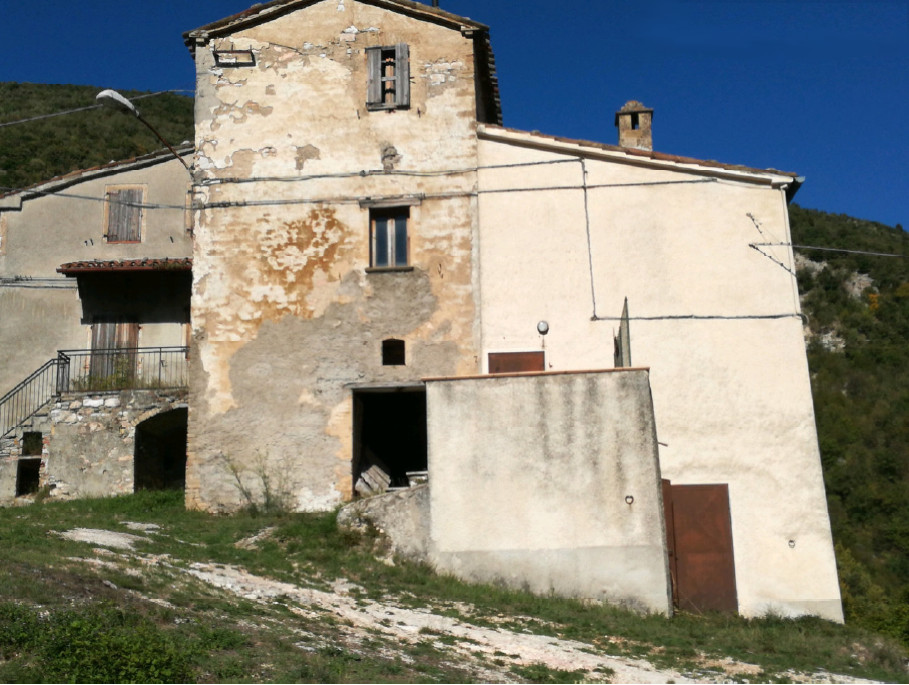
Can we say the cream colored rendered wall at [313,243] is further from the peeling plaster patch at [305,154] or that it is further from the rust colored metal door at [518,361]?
the rust colored metal door at [518,361]

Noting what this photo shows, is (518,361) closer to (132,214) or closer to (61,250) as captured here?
(132,214)

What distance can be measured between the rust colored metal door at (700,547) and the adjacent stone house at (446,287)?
0.12 feet

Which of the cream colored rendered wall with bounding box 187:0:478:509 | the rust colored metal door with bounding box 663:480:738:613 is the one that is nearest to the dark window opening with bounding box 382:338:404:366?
the cream colored rendered wall with bounding box 187:0:478:509

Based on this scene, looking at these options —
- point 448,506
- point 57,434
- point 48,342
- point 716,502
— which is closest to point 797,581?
point 716,502

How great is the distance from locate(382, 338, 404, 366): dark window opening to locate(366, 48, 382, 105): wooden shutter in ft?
16.1

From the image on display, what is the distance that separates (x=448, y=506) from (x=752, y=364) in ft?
21.3

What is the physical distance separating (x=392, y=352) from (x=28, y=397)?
9.62m

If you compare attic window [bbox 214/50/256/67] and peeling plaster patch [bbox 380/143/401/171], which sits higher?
attic window [bbox 214/50/256/67]

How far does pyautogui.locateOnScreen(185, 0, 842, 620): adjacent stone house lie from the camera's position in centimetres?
1642

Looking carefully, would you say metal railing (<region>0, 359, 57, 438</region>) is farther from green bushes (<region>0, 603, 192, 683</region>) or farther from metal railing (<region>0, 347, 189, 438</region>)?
green bushes (<region>0, 603, 192, 683</region>)

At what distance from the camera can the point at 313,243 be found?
18.8m

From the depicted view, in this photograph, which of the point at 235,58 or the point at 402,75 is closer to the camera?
the point at 402,75

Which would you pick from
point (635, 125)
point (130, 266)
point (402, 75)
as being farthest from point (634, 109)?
point (130, 266)

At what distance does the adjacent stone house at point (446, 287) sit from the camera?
1642cm
